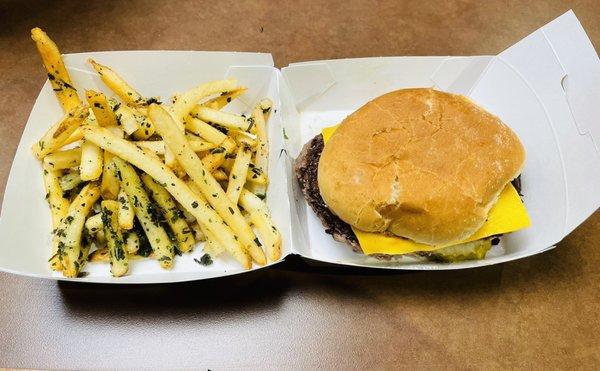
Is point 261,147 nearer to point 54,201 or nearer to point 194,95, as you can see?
point 194,95

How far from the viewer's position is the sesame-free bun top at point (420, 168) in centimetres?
168

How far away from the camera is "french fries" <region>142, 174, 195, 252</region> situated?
5.80 ft

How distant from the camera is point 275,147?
2062mm

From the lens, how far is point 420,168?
1.70 meters

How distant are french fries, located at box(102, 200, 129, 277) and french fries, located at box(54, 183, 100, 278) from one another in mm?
74

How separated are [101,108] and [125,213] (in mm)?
379

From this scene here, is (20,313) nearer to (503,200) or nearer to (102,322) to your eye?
(102,322)

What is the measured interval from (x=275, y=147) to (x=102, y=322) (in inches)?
37.2

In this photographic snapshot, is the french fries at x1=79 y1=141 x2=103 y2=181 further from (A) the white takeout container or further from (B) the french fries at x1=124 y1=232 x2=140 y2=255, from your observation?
(A) the white takeout container

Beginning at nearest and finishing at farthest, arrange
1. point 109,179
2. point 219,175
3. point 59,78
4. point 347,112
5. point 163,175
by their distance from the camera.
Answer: point 163,175 < point 109,179 < point 219,175 < point 59,78 < point 347,112

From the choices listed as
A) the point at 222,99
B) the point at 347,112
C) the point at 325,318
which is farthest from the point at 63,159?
the point at 347,112

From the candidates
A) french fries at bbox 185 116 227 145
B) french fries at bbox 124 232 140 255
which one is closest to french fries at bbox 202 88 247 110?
french fries at bbox 185 116 227 145

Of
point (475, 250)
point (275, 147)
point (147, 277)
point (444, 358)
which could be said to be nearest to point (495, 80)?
point (475, 250)

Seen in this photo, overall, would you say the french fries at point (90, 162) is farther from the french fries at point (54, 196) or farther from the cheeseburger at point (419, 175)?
the cheeseburger at point (419, 175)
